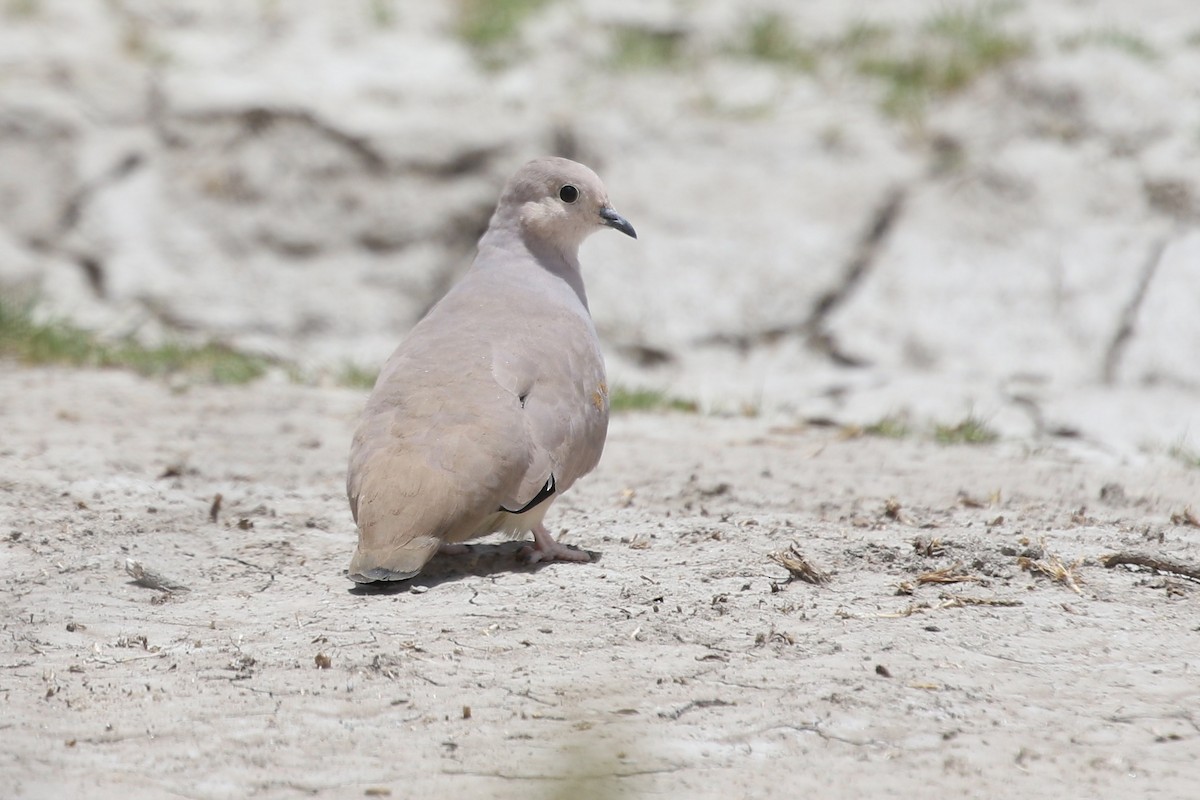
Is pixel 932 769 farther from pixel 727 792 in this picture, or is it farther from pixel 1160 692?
pixel 1160 692

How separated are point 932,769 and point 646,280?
592 centimetres

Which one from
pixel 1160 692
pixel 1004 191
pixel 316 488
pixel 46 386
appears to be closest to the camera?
pixel 1160 692

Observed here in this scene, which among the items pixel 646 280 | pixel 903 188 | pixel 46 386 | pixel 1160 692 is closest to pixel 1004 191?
pixel 903 188

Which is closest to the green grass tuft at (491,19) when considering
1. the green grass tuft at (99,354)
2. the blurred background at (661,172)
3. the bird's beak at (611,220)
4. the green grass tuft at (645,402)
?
the blurred background at (661,172)

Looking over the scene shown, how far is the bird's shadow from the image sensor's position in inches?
149

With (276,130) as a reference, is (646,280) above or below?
below

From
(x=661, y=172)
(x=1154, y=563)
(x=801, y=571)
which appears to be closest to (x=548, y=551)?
(x=801, y=571)

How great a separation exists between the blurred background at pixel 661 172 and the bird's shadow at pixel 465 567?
339 cm

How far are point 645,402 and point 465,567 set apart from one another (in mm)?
2824

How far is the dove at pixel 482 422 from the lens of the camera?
361 cm

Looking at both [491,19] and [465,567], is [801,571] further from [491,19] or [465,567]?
[491,19]

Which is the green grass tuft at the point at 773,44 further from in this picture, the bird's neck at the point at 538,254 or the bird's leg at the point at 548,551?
the bird's leg at the point at 548,551

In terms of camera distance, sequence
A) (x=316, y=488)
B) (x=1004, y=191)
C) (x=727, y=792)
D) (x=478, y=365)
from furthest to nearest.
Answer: (x=1004, y=191) → (x=316, y=488) → (x=478, y=365) → (x=727, y=792)

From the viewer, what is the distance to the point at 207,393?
6672 millimetres
